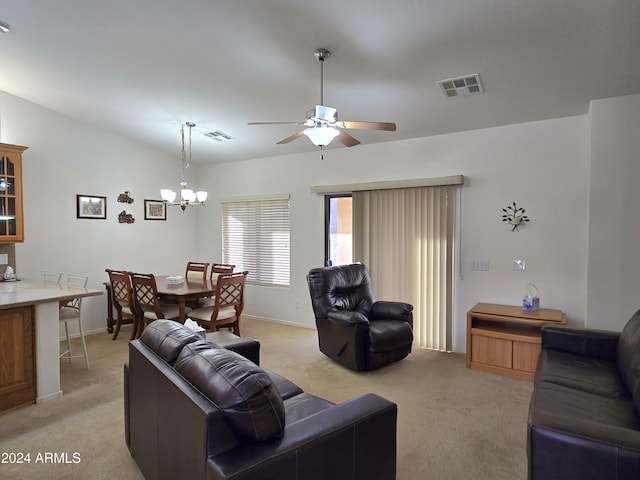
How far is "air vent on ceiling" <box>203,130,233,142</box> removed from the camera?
506cm

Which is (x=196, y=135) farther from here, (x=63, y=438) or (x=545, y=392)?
(x=545, y=392)

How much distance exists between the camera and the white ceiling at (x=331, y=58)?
246 centimetres

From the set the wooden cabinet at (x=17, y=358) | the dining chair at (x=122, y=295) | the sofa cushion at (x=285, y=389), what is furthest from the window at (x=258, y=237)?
the sofa cushion at (x=285, y=389)

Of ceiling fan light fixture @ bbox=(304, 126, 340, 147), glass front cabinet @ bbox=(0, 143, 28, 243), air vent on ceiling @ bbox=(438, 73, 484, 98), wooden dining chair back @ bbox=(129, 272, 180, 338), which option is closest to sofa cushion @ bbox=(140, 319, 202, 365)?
ceiling fan light fixture @ bbox=(304, 126, 340, 147)

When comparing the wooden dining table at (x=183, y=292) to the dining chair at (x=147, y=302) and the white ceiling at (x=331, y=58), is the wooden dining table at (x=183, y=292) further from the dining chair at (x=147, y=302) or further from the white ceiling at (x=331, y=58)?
the white ceiling at (x=331, y=58)

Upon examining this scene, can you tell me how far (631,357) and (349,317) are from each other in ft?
7.15

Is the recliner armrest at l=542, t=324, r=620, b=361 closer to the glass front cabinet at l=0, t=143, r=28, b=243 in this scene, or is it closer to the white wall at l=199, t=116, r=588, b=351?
the white wall at l=199, t=116, r=588, b=351

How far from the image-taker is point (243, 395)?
4.55 feet

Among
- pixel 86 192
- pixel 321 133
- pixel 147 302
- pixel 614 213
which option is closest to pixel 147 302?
pixel 147 302

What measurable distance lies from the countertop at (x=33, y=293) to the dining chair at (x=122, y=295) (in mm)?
750

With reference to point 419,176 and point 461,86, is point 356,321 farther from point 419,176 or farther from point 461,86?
point 461,86

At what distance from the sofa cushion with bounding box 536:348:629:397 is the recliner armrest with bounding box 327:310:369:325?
1537mm

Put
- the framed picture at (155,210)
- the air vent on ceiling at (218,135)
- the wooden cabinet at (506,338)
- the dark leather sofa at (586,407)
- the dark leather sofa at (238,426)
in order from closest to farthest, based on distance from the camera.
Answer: the dark leather sofa at (238,426), the dark leather sofa at (586,407), the wooden cabinet at (506,338), the air vent on ceiling at (218,135), the framed picture at (155,210)

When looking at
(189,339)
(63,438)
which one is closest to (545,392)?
(189,339)
